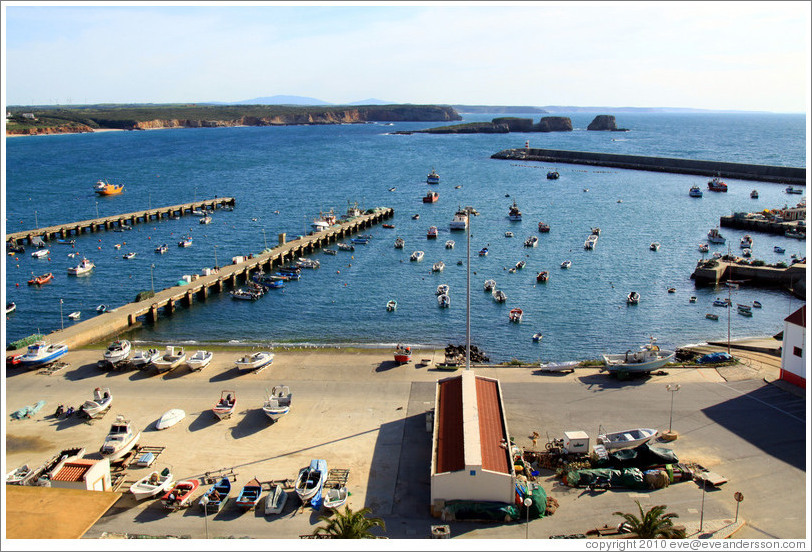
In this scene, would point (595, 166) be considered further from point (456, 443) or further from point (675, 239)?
point (456, 443)

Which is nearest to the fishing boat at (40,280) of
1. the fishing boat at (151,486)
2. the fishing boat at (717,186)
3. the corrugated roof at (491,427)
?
the fishing boat at (151,486)

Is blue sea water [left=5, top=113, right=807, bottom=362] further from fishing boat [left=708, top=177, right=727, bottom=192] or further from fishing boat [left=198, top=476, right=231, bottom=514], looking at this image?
fishing boat [left=198, top=476, right=231, bottom=514]

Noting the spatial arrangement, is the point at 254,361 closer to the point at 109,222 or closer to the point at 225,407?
the point at 225,407

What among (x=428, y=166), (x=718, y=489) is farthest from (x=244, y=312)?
(x=428, y=166)

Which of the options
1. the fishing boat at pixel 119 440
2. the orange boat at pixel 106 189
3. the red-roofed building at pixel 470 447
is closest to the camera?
the red-roofed building at pixel 470 447

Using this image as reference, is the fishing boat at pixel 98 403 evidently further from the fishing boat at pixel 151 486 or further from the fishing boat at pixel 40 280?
the fishing boat at pixel 40 280

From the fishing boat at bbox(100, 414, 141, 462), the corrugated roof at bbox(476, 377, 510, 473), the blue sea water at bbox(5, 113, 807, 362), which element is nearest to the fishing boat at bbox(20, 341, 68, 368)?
the blue sea water at bbox(5, 113, 807, 362)

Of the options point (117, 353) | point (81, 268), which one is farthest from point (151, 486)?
point (81, 268)
